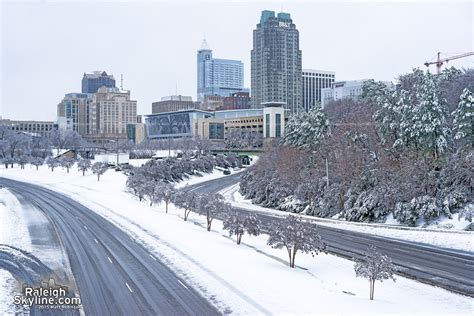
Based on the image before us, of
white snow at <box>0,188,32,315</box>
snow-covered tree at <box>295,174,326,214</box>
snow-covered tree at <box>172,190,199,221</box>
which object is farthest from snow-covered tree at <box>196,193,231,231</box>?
snow-covered tree at <box>295,174,326,214</box>

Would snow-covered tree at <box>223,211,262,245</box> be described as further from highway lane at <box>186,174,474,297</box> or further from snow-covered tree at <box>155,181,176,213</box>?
snow-covered tree at <box>155,181,176,213</box>

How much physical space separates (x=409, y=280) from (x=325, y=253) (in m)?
8.36

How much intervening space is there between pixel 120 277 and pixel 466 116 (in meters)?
37.7

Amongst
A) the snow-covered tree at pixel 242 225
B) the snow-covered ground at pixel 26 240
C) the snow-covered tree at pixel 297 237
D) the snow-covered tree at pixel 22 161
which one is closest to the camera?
the snow-covered ground at pixel 26 240

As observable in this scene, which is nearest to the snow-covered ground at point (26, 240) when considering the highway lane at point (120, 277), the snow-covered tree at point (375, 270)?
the highway lane at point (120, 277)

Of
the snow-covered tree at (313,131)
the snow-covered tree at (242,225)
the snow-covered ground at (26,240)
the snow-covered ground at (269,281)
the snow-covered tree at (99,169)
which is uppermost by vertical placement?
the snow-covered tree at (313,131)

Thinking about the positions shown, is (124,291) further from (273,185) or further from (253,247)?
(273,185)

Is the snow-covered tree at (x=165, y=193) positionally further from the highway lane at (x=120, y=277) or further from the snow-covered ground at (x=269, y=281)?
the highway lane at (x=120, y=277)

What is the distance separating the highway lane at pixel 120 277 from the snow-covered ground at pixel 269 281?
1.09 m

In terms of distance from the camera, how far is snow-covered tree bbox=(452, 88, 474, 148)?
50.8 metres

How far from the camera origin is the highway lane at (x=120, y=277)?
2425 centimetres

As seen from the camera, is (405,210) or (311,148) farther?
(311,148)

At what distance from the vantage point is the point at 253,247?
40.7m

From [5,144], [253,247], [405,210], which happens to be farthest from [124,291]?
[5,144]
